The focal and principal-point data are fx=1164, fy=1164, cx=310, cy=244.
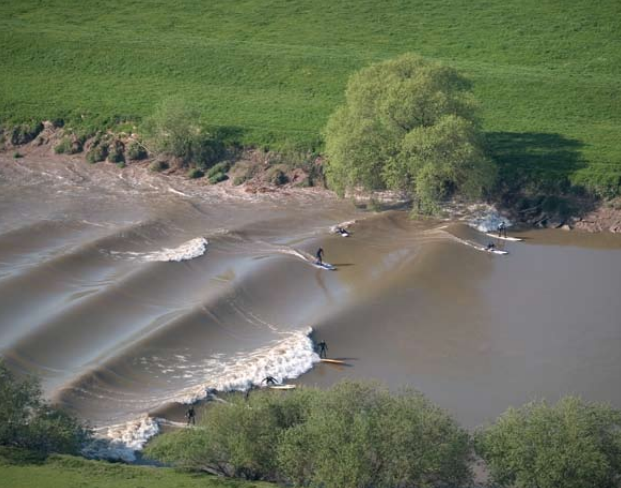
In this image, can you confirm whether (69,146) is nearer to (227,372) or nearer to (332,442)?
(227,372)

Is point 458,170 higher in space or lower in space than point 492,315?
higher

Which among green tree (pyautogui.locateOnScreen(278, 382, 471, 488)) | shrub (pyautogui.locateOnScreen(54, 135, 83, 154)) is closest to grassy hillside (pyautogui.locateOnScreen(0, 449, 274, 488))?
green tree (pyautogui.locateOnScreen(278, 382, 471, 488))

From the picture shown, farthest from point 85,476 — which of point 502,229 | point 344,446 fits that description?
point 502,229

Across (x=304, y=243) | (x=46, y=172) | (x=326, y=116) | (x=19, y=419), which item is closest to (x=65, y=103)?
(x=46, y=172)

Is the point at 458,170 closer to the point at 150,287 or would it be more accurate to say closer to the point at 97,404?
the point at 150,287

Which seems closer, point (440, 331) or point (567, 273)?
point (440, 331)

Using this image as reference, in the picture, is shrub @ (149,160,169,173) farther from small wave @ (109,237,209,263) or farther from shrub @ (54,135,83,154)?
small wave @ (109,237,209,263)
